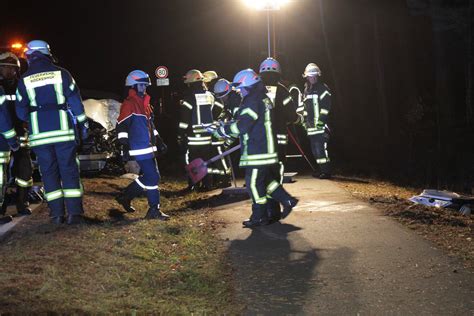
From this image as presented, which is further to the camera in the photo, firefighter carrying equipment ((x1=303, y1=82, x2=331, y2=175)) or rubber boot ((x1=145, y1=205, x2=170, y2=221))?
firefighter carrying equipment ((x1=303, y1=82, x2=331, y2=175))

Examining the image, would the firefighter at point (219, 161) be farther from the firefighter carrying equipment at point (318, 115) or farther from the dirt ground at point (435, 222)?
the dirt ground at point (435, 222)

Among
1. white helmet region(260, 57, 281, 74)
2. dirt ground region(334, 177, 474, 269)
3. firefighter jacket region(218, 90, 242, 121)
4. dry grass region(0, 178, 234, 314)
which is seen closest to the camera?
dry grass region(0, 178, 234, 314)

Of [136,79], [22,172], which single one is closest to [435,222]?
[136,79]

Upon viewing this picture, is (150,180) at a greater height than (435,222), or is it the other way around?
(150,180)

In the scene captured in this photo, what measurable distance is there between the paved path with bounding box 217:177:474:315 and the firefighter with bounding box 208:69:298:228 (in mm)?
355

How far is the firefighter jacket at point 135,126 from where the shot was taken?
8.35m

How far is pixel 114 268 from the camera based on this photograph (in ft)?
19.1

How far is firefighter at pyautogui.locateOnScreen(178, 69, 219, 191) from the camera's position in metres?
11.5

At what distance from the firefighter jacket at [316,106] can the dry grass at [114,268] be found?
15.1 feet

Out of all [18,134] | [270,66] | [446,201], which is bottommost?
[446,201]

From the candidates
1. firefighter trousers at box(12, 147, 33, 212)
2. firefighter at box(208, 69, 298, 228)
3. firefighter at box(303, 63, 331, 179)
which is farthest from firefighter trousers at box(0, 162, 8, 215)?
firefighter at box(303, 63, 331, 179)

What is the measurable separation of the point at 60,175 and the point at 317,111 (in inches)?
249

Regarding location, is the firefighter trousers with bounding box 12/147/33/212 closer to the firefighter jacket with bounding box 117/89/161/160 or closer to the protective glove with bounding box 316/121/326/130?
the firefighter jacket with bounding box 117/89/161/160

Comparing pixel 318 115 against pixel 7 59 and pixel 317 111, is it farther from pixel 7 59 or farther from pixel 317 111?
pixel 7 59
